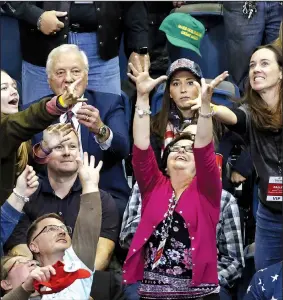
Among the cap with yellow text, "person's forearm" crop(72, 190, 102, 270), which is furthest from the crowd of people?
the cap with yellow text

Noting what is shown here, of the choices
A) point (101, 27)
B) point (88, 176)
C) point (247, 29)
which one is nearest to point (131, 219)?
point (88, 176)

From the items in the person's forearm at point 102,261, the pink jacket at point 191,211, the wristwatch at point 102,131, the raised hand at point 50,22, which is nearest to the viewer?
the pink jacket at point 191,211

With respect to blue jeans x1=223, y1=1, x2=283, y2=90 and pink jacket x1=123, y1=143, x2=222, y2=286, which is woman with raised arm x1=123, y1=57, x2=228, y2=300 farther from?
blue jeans x1=223, y1=1, x2=283, y2=90

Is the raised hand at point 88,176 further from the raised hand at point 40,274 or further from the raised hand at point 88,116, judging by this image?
the raised hand at point 88,116

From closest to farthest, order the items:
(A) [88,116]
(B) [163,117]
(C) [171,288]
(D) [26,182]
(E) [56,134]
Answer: (D) [26,182] → (C) [171,288] → (E) [56,134] → (A) [88,116] → (B) [163,117]

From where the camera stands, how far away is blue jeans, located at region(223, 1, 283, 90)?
17.8 feet

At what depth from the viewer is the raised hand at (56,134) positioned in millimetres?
4590

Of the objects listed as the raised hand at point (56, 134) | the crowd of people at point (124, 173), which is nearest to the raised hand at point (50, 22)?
the crowd of people at point (124, 173)

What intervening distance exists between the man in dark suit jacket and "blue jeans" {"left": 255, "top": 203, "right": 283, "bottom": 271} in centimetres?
68

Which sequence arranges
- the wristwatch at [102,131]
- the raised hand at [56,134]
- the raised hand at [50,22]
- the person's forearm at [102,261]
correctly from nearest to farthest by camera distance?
1. the raised hand at [56,134]
2. the person's forearm at [102,261]
3. the wristwatch at [102,131]
4. the raised hand at [50,22]

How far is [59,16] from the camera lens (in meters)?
5.31

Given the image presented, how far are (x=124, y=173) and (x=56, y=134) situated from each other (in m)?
0.72

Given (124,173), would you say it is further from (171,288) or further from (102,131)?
(171,288)

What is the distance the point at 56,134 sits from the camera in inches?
181
